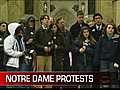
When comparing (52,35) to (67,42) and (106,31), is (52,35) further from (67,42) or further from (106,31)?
(106,31)

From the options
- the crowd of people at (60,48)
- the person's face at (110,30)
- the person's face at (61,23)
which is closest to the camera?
the crowd of people at (60,48)

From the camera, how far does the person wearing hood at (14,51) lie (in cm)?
966

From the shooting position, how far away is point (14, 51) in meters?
9.66

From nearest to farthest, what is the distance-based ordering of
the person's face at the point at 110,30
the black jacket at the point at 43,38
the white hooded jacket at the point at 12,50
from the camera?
the white hooded jacket at the point at 12,50
the person's face at the point at 110,30
the black jacket at the point at 43,38

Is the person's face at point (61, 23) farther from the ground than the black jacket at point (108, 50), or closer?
farther from the ground

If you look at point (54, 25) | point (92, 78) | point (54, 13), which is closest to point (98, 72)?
point (92, 78)

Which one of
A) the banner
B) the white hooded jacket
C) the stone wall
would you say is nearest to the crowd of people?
the white hooded jacket

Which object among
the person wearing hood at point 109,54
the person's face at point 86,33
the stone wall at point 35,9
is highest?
the stone wall at point 35,9

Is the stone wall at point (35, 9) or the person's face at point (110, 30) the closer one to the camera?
the person's face at point (110, 30)

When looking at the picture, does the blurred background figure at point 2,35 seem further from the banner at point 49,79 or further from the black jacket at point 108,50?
the black jacket at point 108,50

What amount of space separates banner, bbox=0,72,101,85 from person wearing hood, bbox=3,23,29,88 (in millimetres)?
164

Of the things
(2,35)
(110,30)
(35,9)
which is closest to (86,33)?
(110,30)

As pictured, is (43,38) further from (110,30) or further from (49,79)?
(110,30)

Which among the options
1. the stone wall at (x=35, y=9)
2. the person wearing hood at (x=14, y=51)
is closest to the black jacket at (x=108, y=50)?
the person wearing hood at (x=14, y=51)
